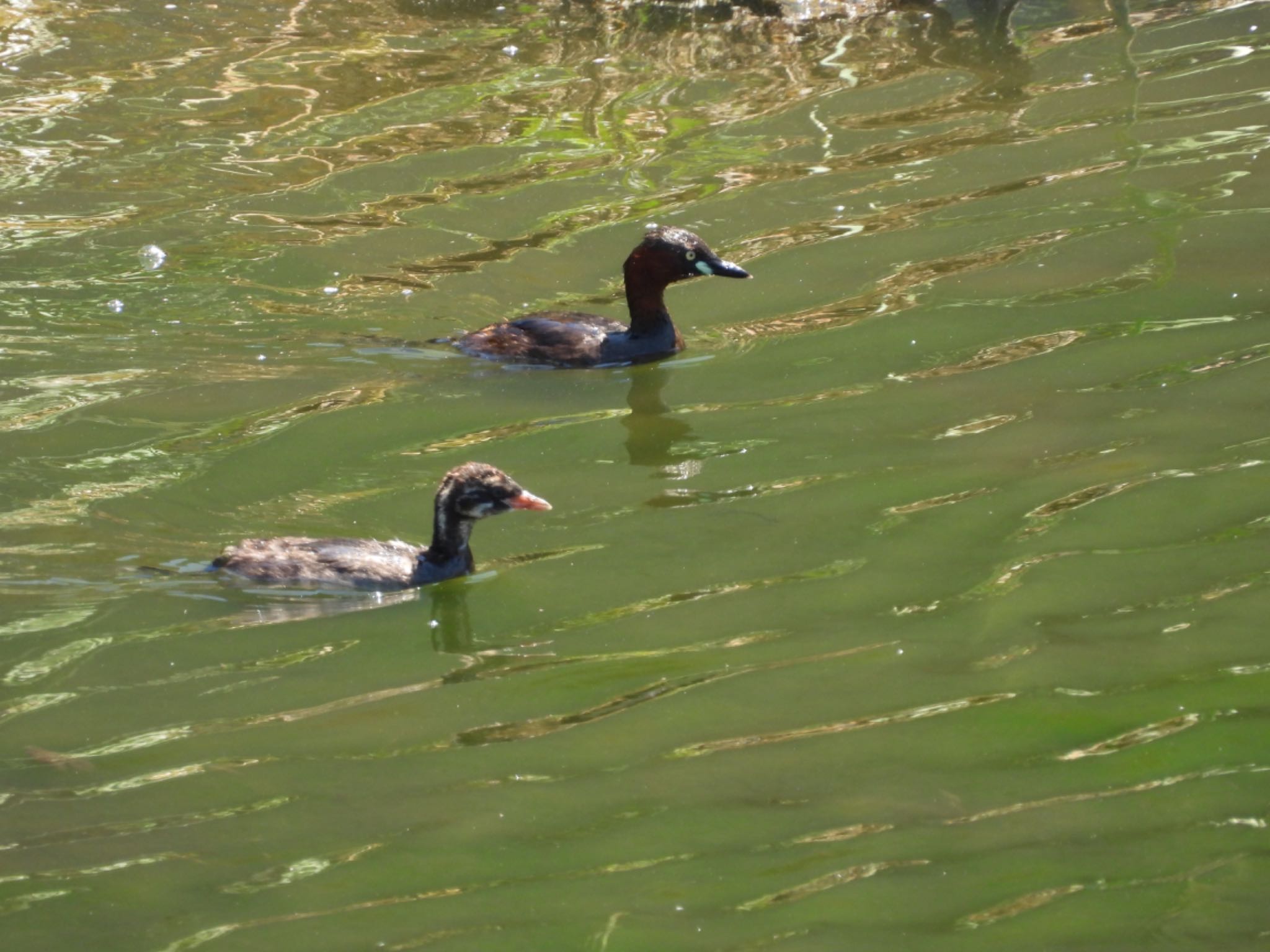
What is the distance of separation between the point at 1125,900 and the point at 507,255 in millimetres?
8262

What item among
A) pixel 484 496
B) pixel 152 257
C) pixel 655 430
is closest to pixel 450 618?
pixel 484 496

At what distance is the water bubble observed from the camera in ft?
38.7

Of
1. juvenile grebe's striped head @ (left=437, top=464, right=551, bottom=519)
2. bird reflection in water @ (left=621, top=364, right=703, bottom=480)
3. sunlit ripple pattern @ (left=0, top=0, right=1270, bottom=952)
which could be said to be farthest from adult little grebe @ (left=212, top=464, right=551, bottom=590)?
bird reflection in water @ (left=621, top=364, right=703, bottom=480)

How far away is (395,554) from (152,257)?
5472mm

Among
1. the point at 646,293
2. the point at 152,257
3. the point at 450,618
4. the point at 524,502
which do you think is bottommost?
the point at 450,618

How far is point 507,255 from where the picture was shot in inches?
468

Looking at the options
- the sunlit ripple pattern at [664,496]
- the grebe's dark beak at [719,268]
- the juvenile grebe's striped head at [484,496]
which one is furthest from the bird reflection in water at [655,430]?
the juvenile grebe's striped head at [484,496]

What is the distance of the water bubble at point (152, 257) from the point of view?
11.8m

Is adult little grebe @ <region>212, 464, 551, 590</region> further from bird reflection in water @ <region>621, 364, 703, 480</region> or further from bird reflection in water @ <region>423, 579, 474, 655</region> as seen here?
bird reflection in water @ <region>621, 364, 703, 480</region>

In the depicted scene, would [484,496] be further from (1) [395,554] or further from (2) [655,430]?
(2) [655,430]

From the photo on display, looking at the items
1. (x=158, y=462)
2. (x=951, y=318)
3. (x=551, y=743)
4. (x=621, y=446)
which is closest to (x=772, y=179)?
(x=951, y=318)

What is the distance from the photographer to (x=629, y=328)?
10.4 m

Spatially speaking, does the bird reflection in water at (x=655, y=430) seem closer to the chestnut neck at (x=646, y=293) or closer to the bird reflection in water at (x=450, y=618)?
the chestnut neck at (x=646, y=293)

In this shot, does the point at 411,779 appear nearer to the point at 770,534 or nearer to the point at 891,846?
the point at 891,846
